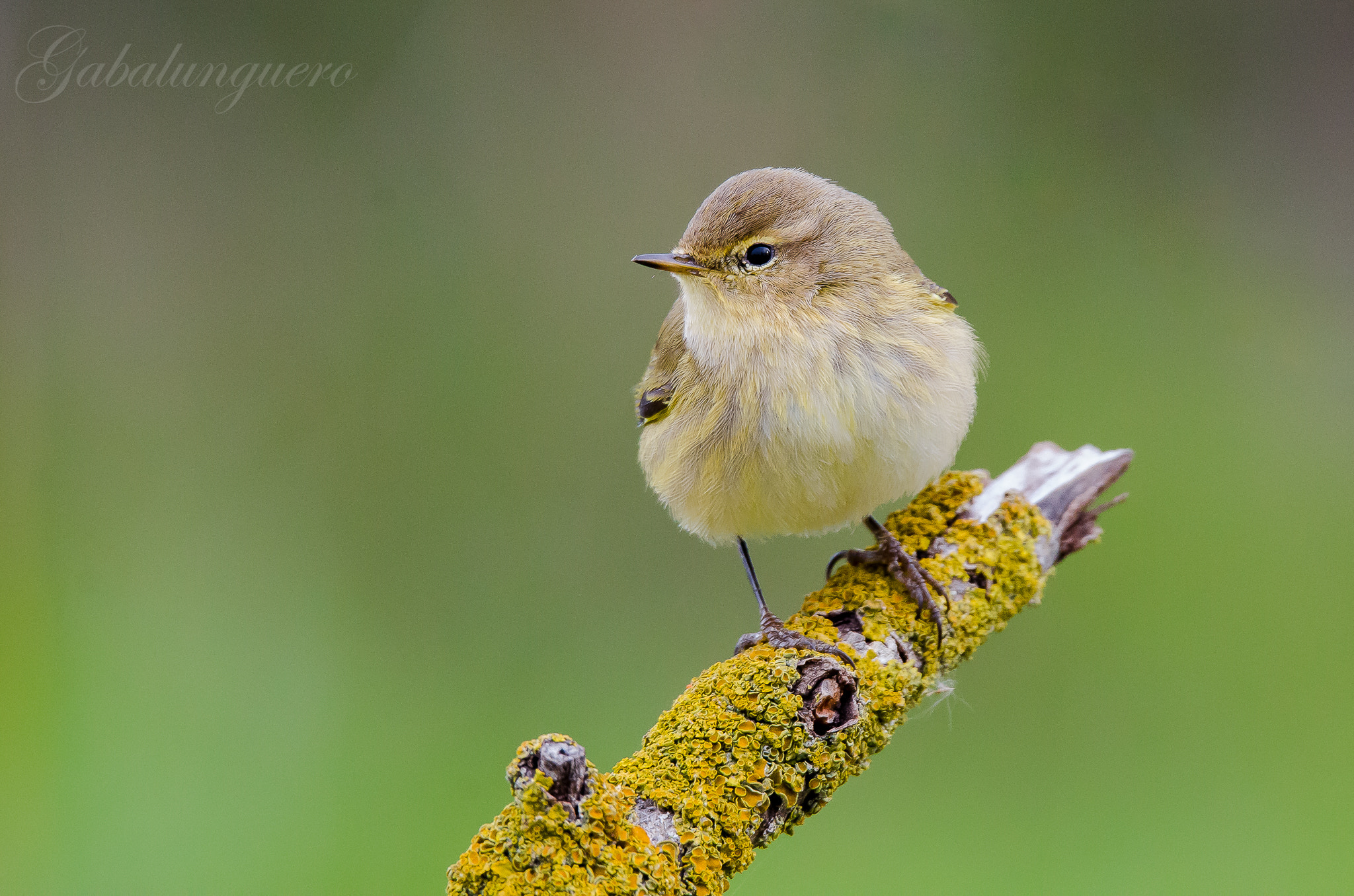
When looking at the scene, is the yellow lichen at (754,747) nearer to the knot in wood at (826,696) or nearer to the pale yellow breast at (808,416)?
Answer: the knot in wood at (826,696)

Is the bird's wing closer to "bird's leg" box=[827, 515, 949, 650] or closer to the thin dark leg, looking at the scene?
the thin dark leg

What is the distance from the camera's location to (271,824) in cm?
386

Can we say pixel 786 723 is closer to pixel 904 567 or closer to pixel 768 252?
pixel 904 567

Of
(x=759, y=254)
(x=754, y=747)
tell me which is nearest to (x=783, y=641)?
(x=754, y=747)

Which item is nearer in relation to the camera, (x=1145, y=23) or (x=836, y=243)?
(x=836, y=243)

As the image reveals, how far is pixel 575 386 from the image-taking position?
511 cm

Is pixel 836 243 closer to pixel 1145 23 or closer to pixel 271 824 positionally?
pixel 271 824

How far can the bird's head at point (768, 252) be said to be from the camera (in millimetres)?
2912

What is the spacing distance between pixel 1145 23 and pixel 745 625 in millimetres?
3538

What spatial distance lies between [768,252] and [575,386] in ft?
7.56

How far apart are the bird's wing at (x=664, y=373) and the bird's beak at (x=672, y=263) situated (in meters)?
0.22

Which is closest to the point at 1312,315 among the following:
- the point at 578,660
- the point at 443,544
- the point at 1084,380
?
the point at 1084,380

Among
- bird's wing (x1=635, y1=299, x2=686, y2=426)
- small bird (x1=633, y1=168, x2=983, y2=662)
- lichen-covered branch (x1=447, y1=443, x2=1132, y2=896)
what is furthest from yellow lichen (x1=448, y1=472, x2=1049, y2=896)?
bird's wing (x1=635, y1=299, x2=686, y2=426)

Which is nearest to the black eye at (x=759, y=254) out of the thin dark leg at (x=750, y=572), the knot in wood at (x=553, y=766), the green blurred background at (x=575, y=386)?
the thin dark leg at (x=750, y=572)
